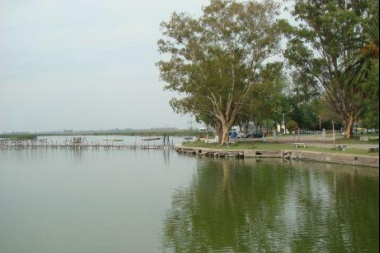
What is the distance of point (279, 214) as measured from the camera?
67.5 ft

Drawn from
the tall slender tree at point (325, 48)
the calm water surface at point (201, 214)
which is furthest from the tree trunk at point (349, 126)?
the calm water surface at point (201, 214)

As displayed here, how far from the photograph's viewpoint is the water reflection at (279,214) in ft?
52.7

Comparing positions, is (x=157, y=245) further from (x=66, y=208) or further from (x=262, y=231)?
(x=66, y=208)

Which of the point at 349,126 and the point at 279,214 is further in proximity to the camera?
the point at 349,126

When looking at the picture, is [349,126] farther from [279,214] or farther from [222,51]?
[279,214]

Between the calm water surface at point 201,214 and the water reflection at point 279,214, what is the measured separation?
0.04 metres

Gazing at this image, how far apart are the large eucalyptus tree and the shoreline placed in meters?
6.12

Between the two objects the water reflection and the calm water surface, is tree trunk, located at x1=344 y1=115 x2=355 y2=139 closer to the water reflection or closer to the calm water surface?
the calm water surface

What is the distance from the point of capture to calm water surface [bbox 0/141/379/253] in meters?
16.7

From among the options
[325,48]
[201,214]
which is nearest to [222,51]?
[325,48]

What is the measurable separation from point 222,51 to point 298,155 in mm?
17671

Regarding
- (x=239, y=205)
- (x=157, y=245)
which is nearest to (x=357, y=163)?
(x=239, y=205)

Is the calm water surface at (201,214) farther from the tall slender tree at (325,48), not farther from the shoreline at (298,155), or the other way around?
the tall slender tree at (325,48)

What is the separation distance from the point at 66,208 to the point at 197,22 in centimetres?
3937
